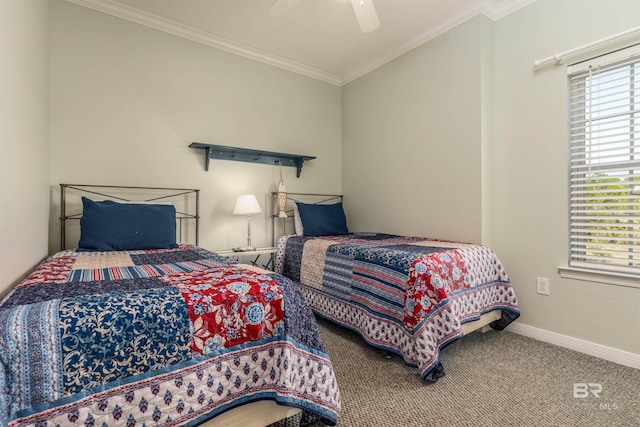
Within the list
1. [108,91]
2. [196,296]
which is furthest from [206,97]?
[196,296]

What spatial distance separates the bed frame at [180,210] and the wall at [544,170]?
2.07m

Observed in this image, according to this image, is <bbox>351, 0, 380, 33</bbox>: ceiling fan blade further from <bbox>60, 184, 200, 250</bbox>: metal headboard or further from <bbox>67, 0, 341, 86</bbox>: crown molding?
<bbox>60, 184, 200, 250</bbox>: metal headboard

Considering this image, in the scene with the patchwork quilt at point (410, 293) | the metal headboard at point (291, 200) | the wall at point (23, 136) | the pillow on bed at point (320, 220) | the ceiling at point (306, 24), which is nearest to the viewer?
the wall at point (23, 136)

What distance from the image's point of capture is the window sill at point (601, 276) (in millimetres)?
1924

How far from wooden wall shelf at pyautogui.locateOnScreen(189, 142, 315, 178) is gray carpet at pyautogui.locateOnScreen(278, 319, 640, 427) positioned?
2.05 metres

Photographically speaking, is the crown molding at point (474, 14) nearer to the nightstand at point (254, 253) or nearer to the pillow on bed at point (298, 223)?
the pillow on bed at point (298, 223)

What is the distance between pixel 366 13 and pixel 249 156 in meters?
1.84

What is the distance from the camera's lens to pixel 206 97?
120 inches

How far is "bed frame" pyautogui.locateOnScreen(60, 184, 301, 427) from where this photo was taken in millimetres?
1146

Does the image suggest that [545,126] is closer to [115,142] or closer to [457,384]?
[457,384]

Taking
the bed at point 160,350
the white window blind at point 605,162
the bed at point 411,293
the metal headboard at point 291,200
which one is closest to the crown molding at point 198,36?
the metal headboard at point 291,200

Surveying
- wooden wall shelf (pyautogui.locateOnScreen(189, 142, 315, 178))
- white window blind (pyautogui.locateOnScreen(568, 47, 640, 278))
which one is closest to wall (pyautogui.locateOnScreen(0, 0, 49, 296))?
wooden wall shelf (pyautogui.locateOnScreen(189, 142, 315, 178))

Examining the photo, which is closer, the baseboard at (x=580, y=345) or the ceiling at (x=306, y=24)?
the baseboard at (x=580, y=345)

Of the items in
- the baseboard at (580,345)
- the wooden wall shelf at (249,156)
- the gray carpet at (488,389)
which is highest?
the wooden wall shelf at (249,156)
